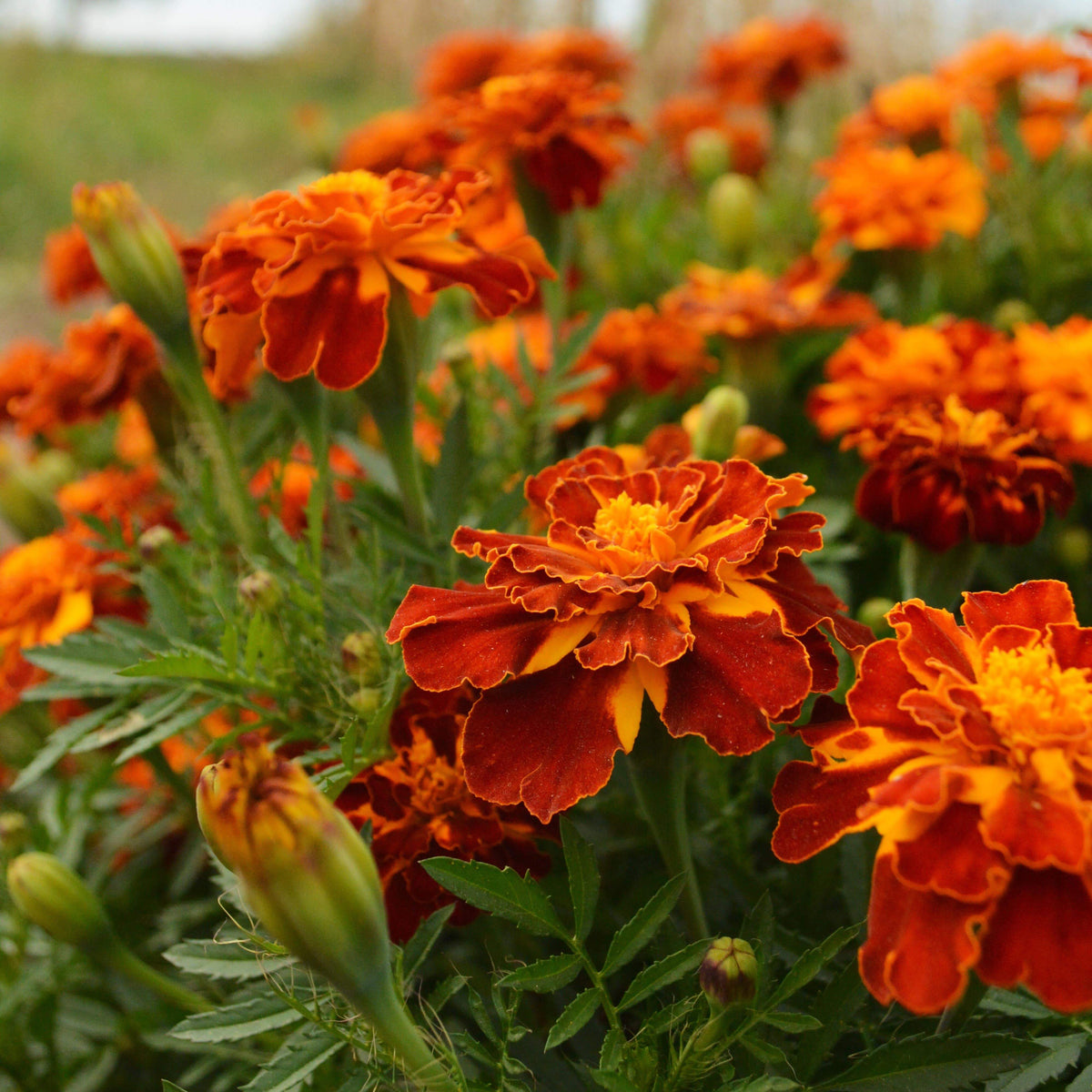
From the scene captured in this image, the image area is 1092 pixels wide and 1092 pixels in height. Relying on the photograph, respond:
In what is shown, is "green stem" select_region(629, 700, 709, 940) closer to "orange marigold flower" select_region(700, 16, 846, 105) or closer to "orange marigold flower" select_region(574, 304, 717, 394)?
"orange marigold flower" select_region(574, 304, 717, 394)

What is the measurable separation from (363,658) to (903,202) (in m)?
0.75

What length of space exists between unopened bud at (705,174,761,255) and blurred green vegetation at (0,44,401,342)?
2262 millimetres

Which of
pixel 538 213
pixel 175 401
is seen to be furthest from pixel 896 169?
pixel 175 401

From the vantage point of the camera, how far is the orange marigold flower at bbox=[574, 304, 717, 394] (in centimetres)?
90

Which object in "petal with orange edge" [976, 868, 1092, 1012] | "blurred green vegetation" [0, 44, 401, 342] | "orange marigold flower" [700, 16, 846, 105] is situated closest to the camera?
"petal with orange edge" [976, 868, 1092, 1012]

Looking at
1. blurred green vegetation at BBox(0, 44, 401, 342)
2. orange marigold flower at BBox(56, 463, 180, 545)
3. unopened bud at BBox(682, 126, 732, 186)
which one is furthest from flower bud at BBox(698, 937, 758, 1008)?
blurred green vegetation at BBox(0, 44, 401, 342)

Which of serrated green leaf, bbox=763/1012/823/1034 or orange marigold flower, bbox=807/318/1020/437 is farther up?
orange marigold flower, bbox=807/318/1020/437

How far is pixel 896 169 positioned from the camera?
3.32 feet

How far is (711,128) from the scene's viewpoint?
162 centimetres

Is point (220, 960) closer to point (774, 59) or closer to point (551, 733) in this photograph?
point (551, 733)

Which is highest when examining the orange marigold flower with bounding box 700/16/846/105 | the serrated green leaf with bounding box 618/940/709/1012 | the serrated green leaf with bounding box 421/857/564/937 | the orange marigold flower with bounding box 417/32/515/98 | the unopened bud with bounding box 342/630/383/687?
the orange marigold flower with bounding box 417/32/515/98

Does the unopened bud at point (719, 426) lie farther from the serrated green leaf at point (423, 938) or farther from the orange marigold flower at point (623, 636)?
the serrated green leaf at point (423, 938)

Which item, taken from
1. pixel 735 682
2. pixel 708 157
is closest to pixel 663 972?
pixel 735 682

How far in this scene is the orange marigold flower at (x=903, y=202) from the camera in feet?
3.20
